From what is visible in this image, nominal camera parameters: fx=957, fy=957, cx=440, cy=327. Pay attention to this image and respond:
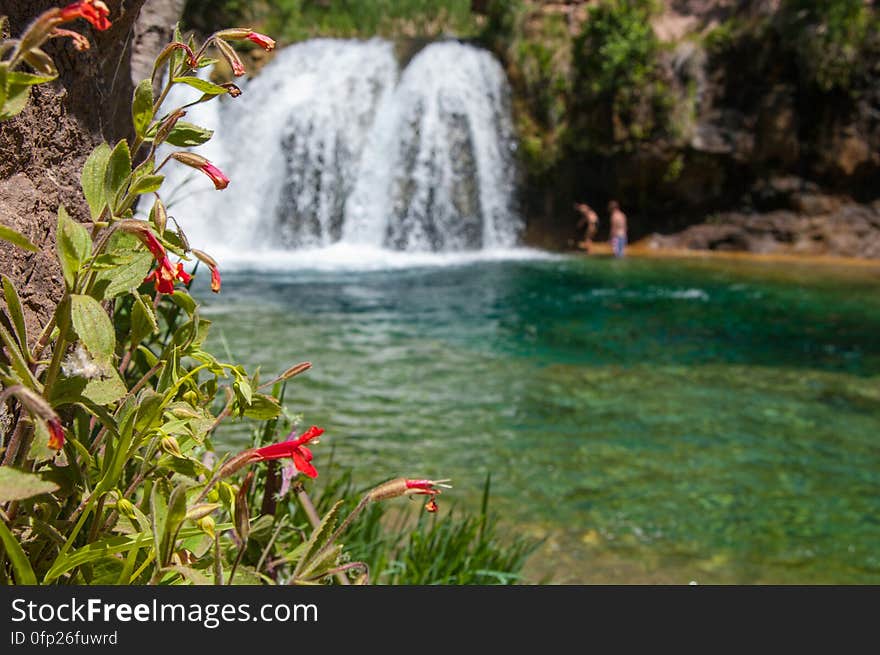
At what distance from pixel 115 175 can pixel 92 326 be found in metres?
0.20

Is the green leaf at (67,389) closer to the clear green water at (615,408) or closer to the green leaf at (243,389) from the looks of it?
the green leaf at (243,389)

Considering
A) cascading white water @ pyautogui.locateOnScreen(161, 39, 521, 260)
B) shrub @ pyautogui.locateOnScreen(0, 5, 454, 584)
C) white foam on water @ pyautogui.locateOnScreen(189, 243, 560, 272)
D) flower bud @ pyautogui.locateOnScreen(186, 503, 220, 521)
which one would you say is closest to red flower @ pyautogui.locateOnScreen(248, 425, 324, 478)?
shrub @ pyautogui.locateOnScreen(0, 5, 454, 584)

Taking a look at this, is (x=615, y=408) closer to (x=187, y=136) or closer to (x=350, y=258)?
(x=187, y=136)

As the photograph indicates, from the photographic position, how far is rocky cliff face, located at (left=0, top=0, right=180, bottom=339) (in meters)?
1.39

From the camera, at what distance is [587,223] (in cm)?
1802

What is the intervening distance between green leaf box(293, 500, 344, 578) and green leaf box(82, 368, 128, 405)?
313 mm

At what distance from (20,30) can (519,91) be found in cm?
1747

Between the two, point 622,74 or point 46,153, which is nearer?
point 46,153

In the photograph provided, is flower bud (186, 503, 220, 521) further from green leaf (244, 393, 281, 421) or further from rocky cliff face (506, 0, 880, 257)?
rocky cliff face (506, 0, 880, 257)

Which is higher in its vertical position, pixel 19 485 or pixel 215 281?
pixel 215 281

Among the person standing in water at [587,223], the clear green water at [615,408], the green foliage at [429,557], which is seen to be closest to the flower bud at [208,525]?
the green foliage at [429,557]

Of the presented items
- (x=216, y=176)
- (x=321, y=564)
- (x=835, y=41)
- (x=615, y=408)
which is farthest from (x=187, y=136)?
(x=835, y=41)

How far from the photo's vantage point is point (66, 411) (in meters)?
1.46

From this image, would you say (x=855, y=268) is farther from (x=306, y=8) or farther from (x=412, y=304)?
(x=306, y=8)
